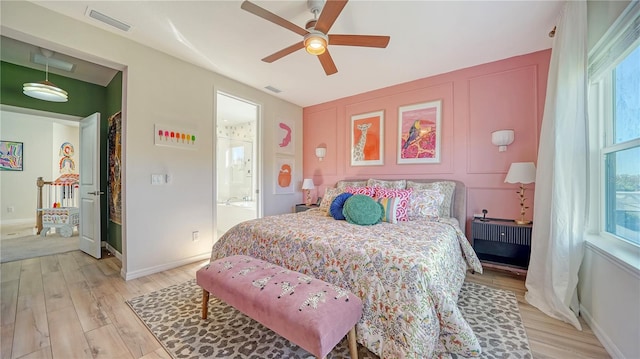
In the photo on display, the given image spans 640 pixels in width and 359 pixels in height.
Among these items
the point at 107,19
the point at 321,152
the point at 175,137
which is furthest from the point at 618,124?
the point at 107,19

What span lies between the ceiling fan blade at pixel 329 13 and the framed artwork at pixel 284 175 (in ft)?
8.81

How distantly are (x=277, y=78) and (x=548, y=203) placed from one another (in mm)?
3381

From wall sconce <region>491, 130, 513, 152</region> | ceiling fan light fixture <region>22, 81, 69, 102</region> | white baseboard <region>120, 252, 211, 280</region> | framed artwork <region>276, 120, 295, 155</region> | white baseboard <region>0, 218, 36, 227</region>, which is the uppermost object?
ceiling fan light fixture <region>22, 81, 69, 102</region>

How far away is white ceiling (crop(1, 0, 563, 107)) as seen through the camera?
198 cm

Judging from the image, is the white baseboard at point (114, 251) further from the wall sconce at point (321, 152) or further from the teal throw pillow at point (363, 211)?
the wall sconce at point (321, 152)

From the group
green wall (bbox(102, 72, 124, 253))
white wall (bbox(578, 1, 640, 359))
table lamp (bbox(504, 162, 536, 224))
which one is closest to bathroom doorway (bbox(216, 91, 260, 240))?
green wall (bbox(102, 72, 124, 253))

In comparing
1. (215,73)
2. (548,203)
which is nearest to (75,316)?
(215,73)

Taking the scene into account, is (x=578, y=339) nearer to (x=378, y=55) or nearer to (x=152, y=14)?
(x=378, y=55)

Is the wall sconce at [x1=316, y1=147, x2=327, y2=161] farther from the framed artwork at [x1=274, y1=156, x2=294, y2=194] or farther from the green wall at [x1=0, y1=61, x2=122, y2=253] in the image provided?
the green wall at [x1=0, y1=61, x2=122, y2=253]

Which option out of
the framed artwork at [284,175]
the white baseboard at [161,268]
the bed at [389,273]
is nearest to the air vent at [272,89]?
the framed artwork at [284,175]

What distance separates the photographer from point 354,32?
7.59 ft

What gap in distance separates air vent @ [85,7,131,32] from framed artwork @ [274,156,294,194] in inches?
99.1

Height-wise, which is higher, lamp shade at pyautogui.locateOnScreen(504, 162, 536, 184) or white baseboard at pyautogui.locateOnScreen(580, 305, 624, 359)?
lamp shade at pyautogui.locateOnScreen(504, 162, 536, 184)

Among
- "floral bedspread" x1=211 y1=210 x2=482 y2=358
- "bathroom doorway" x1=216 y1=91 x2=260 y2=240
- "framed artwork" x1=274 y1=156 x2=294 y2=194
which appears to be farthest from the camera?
"bathroom doorway" x1=216 y1=91 x2=260 y2=240
